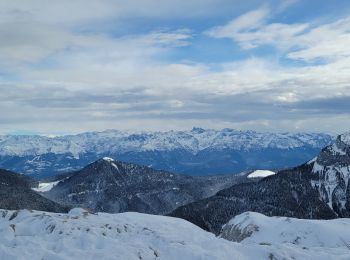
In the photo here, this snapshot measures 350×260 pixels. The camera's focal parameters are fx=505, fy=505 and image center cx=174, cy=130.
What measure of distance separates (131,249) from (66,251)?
1124cm

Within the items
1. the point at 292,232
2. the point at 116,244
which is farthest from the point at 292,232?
the point at 116,244

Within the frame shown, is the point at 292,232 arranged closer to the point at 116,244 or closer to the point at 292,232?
the point at 292,232

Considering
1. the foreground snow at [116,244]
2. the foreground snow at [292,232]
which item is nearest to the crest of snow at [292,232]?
the foreground snow at [292,232]

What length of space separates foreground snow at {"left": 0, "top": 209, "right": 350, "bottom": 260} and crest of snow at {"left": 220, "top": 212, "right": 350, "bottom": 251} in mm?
62430

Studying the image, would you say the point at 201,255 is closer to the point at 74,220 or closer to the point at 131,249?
the point at 131,249

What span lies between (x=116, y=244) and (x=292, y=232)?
98.0 m

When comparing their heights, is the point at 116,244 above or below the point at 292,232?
above

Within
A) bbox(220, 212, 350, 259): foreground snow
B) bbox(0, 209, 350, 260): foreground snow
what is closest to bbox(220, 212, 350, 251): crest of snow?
bbox(220, 212, 350, 259): foreground snow

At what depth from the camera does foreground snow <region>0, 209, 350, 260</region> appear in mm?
86062

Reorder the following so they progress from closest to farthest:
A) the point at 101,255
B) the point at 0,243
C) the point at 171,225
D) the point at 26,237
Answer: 1. the point at 101,255
2. the point at 0,243
3. the point at 26,237
4. the point at 171,225

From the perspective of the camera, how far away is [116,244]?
92.1 m

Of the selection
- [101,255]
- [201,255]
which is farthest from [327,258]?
[101,255]

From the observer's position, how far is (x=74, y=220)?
114m

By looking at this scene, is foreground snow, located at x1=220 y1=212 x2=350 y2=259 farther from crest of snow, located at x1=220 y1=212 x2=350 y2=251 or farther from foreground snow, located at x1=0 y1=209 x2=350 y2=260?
foreground snow, located at x1=0 y1=209 x2=350 y2=260
